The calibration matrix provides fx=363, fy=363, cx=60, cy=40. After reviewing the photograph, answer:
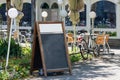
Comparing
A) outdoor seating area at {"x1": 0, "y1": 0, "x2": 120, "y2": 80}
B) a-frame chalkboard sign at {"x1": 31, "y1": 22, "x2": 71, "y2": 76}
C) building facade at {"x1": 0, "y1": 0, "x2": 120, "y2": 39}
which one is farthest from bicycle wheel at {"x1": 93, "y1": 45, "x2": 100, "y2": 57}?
building facade at {"x1": 0, "y1": 0, "x2": 120, "y2": 39}

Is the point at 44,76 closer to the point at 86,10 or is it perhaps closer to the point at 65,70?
the point at 65,70

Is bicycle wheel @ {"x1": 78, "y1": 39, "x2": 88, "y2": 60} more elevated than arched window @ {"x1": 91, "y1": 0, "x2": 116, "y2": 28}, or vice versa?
arched window @ {"x1": 91, "y1": 0, "x2": 116, "y2": 28}

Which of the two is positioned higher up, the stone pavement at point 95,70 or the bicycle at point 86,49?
the bicycle at point 86,49

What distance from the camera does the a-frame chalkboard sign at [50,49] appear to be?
32.1ft

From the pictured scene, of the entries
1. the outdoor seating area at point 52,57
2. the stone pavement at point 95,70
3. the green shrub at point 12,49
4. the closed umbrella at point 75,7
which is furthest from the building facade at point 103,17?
the green shrub at point 12,49

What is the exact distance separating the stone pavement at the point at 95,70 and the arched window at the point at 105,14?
7546 mm

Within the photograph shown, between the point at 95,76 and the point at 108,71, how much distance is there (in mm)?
1016

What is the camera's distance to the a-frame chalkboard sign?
32.1 feet

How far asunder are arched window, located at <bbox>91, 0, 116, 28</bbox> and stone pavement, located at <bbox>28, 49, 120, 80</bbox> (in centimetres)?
755

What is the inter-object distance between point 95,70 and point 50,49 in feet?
5.85

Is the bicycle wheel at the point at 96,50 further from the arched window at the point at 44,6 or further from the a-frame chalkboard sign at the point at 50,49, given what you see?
the arched window at the point at 44,6

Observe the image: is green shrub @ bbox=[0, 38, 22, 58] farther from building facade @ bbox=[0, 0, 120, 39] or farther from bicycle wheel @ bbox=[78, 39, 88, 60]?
building facade @ bbox=[0, 0, 120, 39]

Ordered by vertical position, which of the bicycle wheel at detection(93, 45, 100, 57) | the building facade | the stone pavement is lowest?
the stone pavement

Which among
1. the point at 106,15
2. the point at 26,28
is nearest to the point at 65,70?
the point at 106,15
